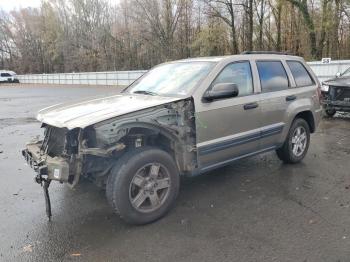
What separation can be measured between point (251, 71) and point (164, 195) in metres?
2.17

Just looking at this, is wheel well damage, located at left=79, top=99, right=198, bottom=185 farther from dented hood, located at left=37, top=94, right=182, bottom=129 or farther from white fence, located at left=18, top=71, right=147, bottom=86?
white fence, located at left=18, top=71, right=147, bottom=86

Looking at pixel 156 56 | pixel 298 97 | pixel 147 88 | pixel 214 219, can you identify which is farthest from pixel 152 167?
pixel 156 56

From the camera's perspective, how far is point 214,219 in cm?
398

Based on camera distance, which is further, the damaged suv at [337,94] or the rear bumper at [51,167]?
the damaged suv at [337,94]

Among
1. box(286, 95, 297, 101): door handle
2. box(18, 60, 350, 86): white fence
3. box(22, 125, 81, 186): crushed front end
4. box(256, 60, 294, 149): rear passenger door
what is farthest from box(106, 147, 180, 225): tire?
box(18, 60, 350, 86): white fence

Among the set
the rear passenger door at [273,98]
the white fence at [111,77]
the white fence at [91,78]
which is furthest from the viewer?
the white fence at [91,78]

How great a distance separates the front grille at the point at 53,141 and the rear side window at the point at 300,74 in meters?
3.69

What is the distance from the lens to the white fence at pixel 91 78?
107 feet

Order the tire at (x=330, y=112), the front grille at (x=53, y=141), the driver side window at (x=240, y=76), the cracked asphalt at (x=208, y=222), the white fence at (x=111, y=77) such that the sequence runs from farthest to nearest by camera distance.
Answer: the white fence at (x=111, y=77)
the tire at (x=330, y=112)
the driver side window at (x=240, y=76)
the front grille at (x=53, y=141)
the cracked asphalt at (x=208, y=222)

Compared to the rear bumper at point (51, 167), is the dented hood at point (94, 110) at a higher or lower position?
higher

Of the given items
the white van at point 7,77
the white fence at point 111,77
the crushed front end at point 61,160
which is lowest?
the crushed front end at point 61,160

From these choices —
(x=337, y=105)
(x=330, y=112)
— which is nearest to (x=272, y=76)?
(x=337, y=105)

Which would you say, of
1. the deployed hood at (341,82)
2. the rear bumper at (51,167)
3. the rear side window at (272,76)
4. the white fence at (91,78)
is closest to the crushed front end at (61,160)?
the rear bumper at (51,167)

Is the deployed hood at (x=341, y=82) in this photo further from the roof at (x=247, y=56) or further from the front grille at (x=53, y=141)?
the front grille at (x=53, y=141)
